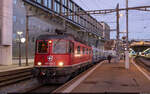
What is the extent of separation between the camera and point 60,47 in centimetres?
1201

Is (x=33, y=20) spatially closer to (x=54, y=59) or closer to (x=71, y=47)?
(x=71, y=47)

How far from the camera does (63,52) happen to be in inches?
468

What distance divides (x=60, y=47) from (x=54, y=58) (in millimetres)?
811

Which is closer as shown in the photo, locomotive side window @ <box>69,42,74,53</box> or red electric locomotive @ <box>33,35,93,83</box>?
red electric locomotive @ <box>33,35,93,83</box>

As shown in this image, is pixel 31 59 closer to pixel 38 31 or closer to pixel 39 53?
pixel 38 31

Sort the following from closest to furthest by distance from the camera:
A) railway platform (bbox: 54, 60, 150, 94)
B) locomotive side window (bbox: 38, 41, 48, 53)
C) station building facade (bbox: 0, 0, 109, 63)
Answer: railway platform (bbox: 54, 60, 150, 94) → locomotive side window (bbox: 38, 41, 48, 53) → station building facade (bbox: 0, 0, 109, 63)

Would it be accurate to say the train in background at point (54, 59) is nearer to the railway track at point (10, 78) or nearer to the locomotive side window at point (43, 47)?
the locomotive side window at point (43, 47)

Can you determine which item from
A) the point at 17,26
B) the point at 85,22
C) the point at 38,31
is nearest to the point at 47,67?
the point at 17,26

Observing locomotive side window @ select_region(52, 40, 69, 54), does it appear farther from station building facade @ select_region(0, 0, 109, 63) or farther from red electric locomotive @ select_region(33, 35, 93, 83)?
station building facade @ select_region(0, 0, 109, 63)

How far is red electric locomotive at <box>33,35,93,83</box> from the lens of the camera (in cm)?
1142

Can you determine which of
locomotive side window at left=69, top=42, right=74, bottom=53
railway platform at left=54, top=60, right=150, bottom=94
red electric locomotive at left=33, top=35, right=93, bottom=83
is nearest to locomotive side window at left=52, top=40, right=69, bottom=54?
red electric locomotive at left=33, top=35, right=93, bottom=83

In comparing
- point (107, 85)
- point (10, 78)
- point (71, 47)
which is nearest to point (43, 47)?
point (71, 47)

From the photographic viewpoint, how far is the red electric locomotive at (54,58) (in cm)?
1142

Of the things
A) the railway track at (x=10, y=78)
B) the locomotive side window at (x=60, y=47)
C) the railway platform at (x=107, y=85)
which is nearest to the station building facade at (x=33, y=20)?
the railway track at (x=10, y=78)
